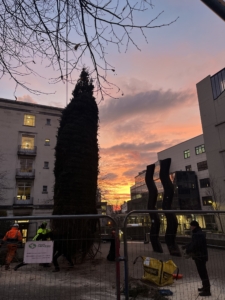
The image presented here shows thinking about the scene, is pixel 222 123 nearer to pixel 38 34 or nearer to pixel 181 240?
pixel 181 240

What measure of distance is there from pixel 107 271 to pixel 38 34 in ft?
17.3

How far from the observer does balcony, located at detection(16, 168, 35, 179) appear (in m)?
31.8

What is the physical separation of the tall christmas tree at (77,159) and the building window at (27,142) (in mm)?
23230

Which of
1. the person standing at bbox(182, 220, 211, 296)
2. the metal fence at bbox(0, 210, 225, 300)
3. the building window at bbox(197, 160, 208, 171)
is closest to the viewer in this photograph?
the metal fence at bbox(0, 210, 225, 300)

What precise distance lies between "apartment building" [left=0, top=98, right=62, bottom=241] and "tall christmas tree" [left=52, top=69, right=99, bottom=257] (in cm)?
2168

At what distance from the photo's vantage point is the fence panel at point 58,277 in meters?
4.28

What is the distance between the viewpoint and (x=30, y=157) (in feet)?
109

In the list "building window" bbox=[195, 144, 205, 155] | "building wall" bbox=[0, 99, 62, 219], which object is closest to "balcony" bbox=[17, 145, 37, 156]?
"building wall" bbox=[0, 99, 62, 219]

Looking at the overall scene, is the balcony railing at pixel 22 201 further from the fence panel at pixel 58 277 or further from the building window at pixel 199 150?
the building window at pixel 199 150

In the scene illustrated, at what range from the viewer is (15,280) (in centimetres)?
437

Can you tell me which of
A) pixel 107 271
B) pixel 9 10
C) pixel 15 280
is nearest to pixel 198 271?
pixel 107 271

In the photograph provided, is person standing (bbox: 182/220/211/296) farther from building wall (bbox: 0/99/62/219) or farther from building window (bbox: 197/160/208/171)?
building window (bbox: 197/160/208/171)

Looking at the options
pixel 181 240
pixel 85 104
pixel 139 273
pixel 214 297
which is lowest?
pixel 214 297

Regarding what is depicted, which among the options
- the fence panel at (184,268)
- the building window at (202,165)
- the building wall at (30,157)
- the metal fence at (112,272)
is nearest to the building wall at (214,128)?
the building wall at (30,157)
